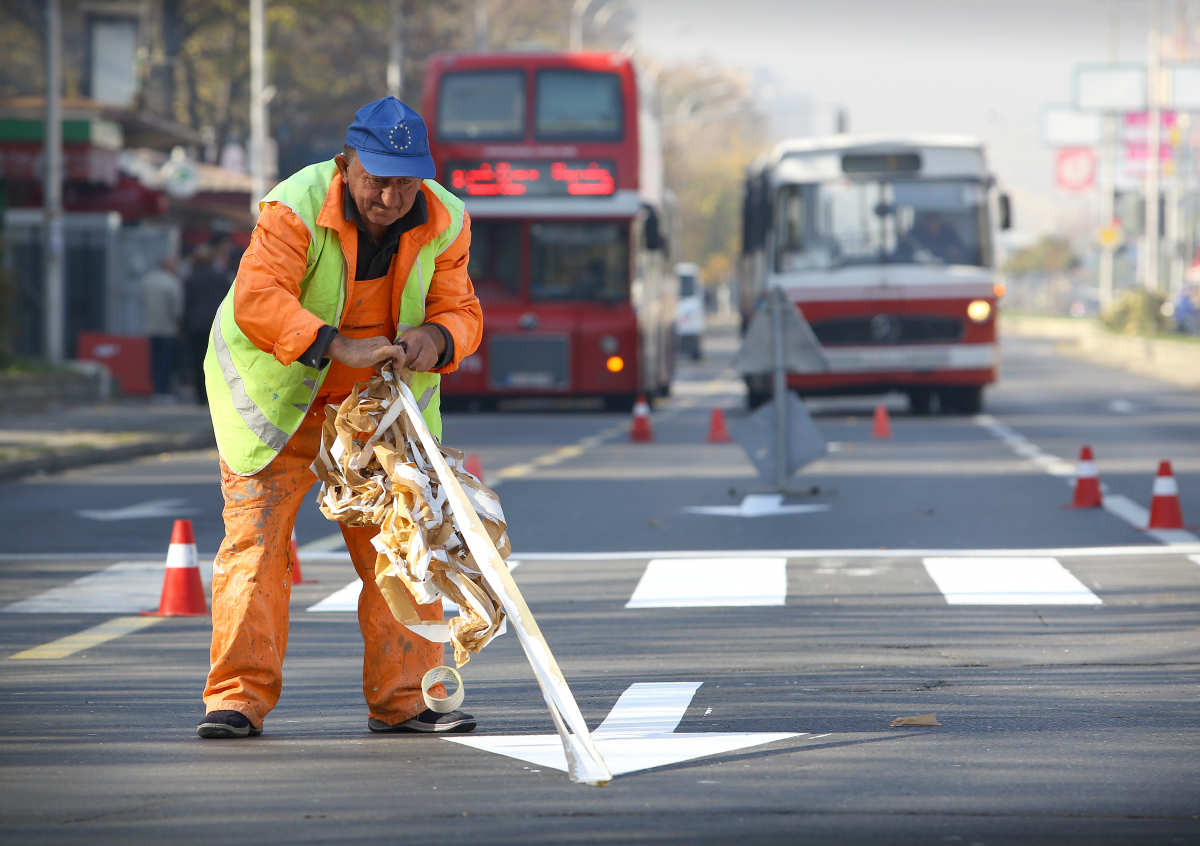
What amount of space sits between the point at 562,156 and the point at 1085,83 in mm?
51649

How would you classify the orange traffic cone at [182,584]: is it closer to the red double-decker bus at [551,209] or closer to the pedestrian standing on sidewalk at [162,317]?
the pedestrian standing on sidewalk at [162,317]

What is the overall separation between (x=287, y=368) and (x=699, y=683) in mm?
1833

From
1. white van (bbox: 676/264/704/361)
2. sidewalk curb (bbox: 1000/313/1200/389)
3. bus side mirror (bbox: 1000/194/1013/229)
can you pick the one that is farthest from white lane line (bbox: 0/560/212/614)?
white van (bbox: 676/264/704/361)

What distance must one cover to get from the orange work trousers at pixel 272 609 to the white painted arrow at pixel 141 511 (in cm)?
715

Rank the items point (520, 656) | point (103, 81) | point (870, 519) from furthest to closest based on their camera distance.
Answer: point (103, 81) < point (870, 519) < point (520, 656)

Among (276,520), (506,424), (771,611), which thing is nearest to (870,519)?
(771,611)

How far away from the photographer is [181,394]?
2683cm

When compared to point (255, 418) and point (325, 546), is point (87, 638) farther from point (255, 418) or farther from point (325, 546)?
point (325, 546)

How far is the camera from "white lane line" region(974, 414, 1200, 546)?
37.0 feet

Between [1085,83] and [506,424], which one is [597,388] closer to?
[506,424]

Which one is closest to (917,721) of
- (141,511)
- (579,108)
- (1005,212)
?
(141,511)

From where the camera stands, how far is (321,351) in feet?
18.1

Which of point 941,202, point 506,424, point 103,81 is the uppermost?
point 103,81

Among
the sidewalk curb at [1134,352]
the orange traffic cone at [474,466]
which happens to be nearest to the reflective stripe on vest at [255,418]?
the orange traffic cone at [474,466]
